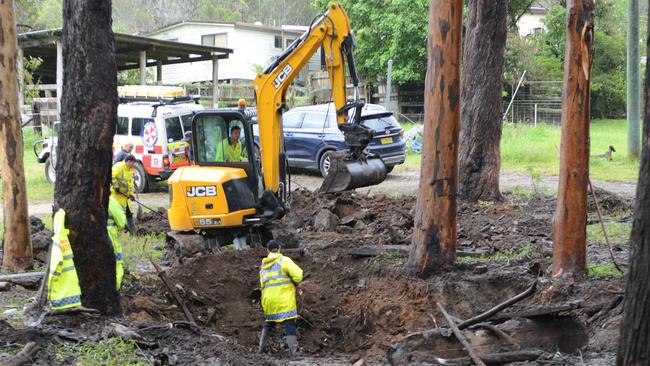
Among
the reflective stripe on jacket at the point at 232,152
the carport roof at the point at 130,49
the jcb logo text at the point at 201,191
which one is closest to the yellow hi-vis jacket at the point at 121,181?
the jcb logo text at the point at 201,191

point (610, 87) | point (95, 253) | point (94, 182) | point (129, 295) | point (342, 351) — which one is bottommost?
point (342, 351)

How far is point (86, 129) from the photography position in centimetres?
796

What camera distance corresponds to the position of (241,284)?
459 inches

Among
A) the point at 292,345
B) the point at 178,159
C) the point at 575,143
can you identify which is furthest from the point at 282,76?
the point at 178,159

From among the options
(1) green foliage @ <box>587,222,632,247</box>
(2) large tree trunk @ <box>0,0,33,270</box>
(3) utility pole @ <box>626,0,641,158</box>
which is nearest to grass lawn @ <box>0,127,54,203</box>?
(2) large tree trunk @ <box>0,0,33,270</box>

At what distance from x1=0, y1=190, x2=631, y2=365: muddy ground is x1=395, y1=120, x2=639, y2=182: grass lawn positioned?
8.02m

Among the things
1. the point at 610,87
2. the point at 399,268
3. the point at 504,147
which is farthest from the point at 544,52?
the point at 399,268

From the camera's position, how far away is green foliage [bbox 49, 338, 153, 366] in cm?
680

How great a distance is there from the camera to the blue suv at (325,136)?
21.5 meters

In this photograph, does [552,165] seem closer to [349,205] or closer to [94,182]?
[349,205]

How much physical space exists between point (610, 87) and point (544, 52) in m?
3.95

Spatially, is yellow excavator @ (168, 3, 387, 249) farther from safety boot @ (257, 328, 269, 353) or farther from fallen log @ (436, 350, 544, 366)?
fallen log @ (436, 350, 544, 366)

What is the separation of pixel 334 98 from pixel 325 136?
8175mm

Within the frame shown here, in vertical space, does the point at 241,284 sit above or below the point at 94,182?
below
